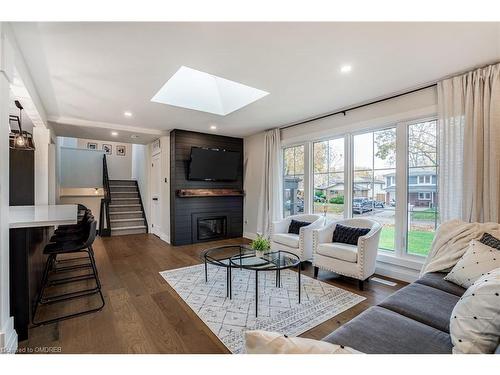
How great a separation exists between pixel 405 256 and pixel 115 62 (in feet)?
13.5

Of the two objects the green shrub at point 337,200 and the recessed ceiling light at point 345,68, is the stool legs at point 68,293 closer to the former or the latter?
the recessed ceiling light at point 345,68

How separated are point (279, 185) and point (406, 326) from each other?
12.4ft

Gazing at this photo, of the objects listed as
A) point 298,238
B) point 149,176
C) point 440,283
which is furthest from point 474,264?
point 149,176

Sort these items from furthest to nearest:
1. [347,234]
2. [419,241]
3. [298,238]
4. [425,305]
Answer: [298,238]
[347,234]
[419,241]
[425,305]

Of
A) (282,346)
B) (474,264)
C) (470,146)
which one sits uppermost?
(470,146)

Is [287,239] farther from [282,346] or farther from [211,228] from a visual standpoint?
[282,346]

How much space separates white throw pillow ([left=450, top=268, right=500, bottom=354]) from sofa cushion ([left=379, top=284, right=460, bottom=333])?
1.04 feet

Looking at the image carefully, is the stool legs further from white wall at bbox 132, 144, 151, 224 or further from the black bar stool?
white wall at bbox 132, 144, 151, 224

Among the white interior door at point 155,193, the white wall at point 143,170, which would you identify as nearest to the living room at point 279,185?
the white interior door at point 155,193

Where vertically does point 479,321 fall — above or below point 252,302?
above

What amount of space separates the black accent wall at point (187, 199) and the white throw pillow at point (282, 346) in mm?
4612

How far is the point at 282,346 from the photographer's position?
0.74 meters
